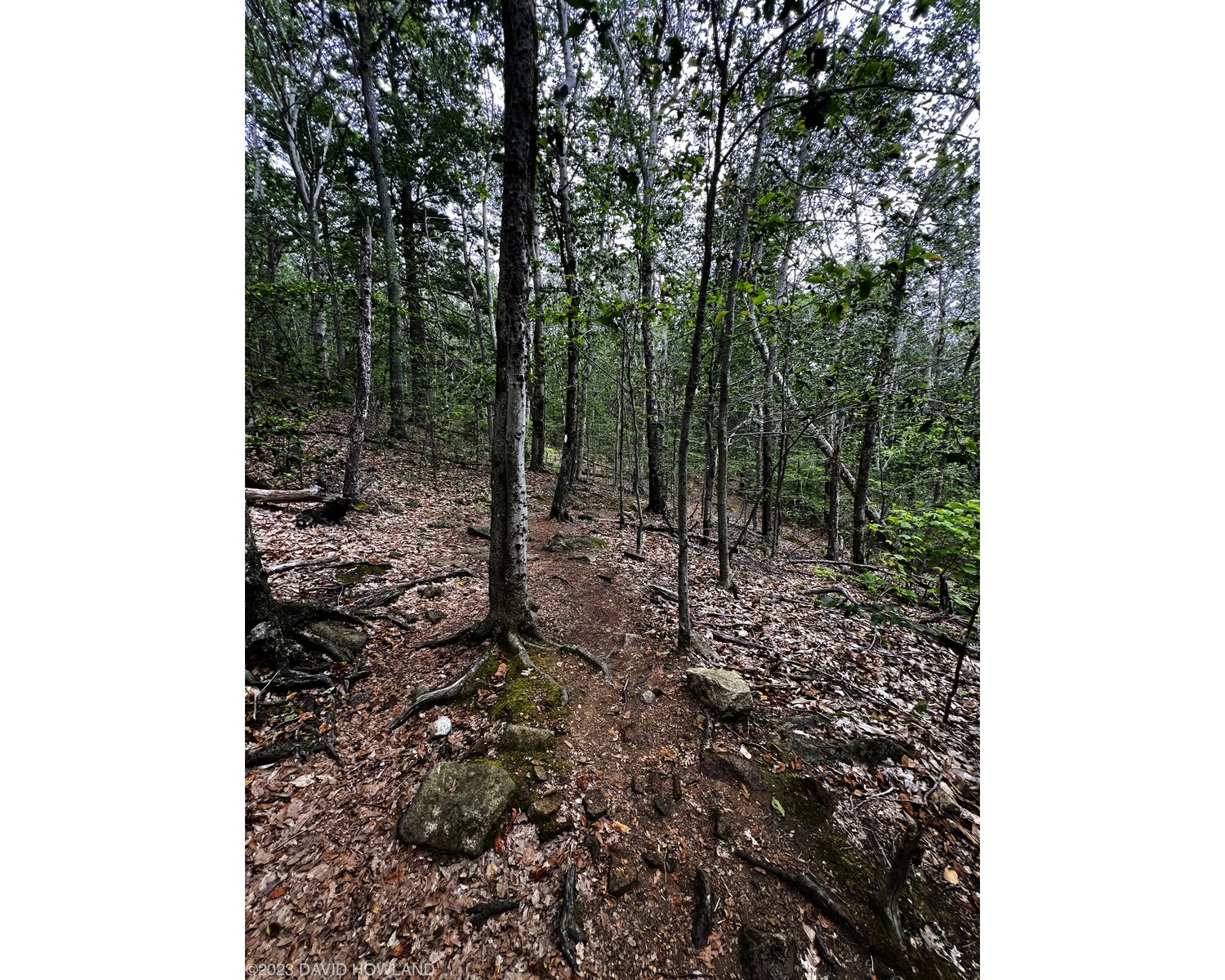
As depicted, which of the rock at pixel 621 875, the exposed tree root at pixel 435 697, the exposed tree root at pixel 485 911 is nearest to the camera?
the exposed tree root at pixel 485 911

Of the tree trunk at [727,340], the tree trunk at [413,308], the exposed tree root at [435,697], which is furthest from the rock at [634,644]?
the tree trunk at [413,308]

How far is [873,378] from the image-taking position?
7.35m

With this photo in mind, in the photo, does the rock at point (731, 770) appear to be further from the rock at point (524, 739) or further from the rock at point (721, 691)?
the rock at point (524, 739)

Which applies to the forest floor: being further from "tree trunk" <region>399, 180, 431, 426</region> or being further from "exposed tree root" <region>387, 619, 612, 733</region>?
"tree trunk" <region>399, 180, 431, 426</region>

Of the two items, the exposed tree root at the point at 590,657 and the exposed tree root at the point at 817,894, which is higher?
the exposed tree root at the point at 590,657

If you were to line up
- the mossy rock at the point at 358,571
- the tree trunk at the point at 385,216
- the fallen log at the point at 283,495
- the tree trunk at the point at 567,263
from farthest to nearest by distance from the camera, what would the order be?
the fallen log at the point at 283,495
the tree trunk at the point at 385,216
the tree trunk at the point at 567,263
the mossy rock at the point at 358,571

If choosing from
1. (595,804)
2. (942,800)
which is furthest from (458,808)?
(942,800)

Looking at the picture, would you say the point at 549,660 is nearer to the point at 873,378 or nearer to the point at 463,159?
the point at 873,378

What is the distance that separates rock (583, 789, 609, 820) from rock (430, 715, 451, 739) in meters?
1.29

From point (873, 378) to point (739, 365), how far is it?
234 inches

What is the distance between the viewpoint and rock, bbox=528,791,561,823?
→ 2789 mm

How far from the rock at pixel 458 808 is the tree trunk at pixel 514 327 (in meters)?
1.64

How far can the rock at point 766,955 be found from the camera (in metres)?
2.17

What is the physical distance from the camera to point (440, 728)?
134 inches
